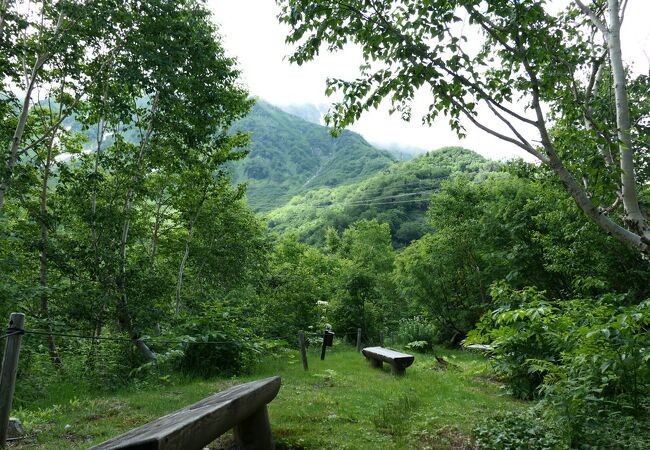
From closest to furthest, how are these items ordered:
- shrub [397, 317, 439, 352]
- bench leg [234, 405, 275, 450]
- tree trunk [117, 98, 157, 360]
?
1. bench leg [234, 405, 275, 450]
2. tree trunk [117, 98, 157, 360]
3. shrub [397, 317, 439, 352]

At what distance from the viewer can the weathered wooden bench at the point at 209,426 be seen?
7.66ft

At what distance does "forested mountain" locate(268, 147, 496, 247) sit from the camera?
294 ft

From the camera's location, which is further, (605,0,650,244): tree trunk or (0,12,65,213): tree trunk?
(0,12,65,213): tree trunk

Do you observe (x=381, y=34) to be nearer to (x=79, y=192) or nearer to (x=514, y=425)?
(x=514, y=425)

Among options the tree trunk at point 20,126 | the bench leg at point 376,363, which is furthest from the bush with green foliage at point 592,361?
the tree trunk at point 20,126

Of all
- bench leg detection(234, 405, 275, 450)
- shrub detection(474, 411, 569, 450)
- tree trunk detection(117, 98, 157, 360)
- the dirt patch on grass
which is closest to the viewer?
bench leg detection(234, 405, 275, 450)

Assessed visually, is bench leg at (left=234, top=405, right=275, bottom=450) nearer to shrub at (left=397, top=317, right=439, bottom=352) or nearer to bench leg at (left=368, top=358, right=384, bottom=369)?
bench leg at (left=368, top=358, right=384, bottom=369)

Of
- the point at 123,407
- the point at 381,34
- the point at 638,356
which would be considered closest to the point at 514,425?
the point at 638,356

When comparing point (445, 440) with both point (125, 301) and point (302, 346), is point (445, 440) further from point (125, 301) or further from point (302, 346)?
point (125, 301)

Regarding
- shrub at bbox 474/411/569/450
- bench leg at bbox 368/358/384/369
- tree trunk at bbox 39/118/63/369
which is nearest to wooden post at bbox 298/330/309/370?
bench leg at bbox 368/358/384/369

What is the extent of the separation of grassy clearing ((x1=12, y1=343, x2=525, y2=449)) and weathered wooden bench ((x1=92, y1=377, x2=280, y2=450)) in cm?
73

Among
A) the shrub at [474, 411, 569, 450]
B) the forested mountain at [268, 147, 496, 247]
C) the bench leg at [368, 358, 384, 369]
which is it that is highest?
the forested mountain at [268, 147, 496, 247]

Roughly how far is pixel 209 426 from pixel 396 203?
91537mm

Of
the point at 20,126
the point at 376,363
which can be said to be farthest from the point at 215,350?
the point at 20,126
